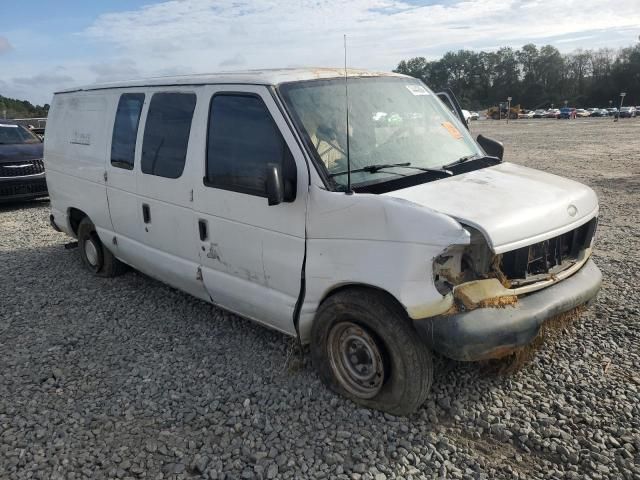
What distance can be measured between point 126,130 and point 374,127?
8.27 feet

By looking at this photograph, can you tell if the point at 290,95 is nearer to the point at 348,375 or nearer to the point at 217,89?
the point at 217,89

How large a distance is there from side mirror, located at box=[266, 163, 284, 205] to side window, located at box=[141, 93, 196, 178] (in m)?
1.19

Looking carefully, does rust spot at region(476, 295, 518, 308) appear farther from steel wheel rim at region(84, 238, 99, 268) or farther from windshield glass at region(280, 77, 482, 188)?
steel wheel rim at region(84, 238, 99, 268)

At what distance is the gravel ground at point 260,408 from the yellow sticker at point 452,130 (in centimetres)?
173

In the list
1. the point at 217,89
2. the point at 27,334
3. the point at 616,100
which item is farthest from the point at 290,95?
the point at 616,100

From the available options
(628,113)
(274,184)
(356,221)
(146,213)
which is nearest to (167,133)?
(146,213)

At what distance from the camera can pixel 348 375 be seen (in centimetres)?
353

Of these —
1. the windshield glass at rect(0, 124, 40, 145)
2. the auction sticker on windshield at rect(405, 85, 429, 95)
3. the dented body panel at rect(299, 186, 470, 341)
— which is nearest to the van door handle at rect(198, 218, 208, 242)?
the dented body panel at rect(299, 186, 470, 341)

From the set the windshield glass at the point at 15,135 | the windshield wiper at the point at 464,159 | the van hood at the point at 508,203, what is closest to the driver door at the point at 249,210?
the van hood at the point at 508,203

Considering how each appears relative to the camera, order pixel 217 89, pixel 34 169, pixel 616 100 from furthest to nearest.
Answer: pixel 616 100 < pixel 34 169 < pixel 217 89

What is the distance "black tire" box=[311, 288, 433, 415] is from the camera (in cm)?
311

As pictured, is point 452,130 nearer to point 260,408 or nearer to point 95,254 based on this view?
point 260,408

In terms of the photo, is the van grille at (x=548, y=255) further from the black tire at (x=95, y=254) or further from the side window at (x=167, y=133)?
the black tire at (x=95, y=254)

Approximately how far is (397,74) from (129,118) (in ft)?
8.11
